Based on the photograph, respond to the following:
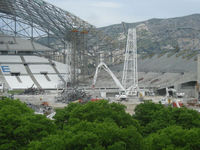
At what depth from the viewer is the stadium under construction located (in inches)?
2547

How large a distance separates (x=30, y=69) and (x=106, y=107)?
181 feet

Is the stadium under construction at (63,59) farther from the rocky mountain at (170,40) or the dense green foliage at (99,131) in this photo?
the dense green foliage at (99,131)

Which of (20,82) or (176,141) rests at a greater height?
(20,82)

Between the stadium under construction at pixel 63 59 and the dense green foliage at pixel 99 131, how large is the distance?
29624 millimetres

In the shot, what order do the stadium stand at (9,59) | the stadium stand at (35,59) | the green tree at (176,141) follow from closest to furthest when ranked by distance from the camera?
the green tree at (176,141)
the stadium stand at (9,59)
the stadium stand at (35,59)

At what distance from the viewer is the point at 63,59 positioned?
308 feet

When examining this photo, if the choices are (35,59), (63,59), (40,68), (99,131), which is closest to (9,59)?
(35,59)

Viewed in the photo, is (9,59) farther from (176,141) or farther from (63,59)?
(176,141)

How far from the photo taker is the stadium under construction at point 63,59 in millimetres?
64688

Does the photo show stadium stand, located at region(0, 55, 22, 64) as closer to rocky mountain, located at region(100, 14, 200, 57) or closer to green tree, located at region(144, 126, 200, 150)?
rocky mountain, located at region(100, 14, 200, 57)

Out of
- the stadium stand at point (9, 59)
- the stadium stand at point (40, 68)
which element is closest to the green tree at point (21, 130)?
the stadium stand at point (40, 68)

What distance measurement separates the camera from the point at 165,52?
271 feet

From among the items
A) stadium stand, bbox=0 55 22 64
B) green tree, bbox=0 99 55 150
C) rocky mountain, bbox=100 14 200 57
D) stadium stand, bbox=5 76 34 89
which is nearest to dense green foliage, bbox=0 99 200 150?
green tree, bbox=0 99 55 150

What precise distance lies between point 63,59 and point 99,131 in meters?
75.9
